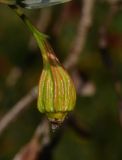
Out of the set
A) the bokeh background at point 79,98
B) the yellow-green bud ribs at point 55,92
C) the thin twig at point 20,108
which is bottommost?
the bokeh background at point 79,98

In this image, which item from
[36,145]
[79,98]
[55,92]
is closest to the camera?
[55,92]

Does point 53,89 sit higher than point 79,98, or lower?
higher

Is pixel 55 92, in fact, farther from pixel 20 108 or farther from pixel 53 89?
pixel 20 108

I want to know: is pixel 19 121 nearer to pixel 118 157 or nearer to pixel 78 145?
pixel 78 145

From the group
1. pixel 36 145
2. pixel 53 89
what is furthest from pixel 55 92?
pixel 36 145

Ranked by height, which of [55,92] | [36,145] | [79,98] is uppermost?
[55,92]

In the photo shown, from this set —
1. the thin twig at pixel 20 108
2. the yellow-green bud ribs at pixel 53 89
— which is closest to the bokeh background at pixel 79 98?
the thin twig at pixel 20 108

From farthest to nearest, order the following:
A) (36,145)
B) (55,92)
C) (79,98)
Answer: (79,98) → (36,145) → (55,92)

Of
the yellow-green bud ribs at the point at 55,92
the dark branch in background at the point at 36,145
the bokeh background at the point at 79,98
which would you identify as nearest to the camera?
the yellow-green bud ribs at the point at 55,92

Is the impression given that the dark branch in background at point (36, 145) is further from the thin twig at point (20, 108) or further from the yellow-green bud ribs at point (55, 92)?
the yellow-green bud ribs at point (55, 92)

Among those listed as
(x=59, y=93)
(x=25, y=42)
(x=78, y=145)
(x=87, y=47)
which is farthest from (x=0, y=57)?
(x=59, y=93)
